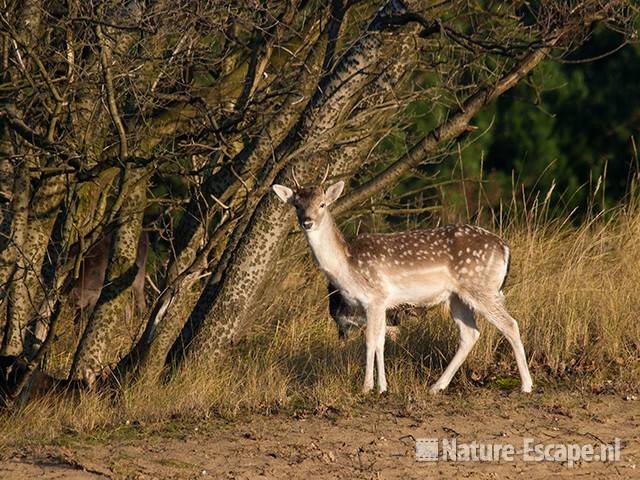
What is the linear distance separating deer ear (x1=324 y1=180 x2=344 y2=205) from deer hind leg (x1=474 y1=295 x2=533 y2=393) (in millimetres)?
1326

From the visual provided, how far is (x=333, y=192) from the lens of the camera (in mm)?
9578

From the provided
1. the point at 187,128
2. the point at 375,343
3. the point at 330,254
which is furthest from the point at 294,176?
the point at 375,343

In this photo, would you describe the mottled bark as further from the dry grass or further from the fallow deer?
the fallow deer

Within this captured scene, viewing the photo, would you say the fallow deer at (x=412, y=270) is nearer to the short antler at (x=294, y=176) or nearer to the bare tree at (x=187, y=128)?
the short antler at (x=294, y=176)

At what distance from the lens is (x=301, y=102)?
32.0 feet

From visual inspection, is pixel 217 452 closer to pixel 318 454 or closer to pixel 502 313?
pixel 318 454

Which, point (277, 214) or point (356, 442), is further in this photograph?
point (277, 214)

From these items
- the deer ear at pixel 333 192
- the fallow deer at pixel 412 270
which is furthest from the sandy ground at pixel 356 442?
the deer ear at pixel 333 192

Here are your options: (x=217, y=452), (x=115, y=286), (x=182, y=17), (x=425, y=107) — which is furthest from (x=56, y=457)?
(x=425, y=107)

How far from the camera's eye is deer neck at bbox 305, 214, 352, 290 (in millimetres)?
9641

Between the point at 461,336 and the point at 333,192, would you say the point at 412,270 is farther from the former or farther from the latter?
the point at 333,192

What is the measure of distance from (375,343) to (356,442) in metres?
1.45

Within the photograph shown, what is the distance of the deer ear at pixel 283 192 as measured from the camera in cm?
927

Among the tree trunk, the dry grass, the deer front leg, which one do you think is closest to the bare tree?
the tree trunk
